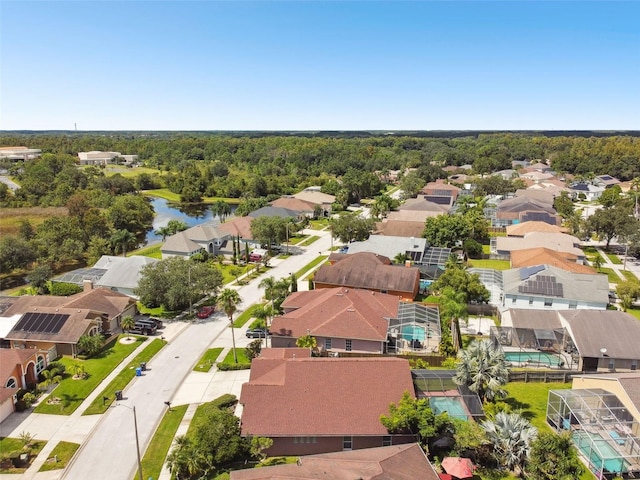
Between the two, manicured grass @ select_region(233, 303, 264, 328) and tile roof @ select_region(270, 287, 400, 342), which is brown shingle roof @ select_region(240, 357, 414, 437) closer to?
tile roof @ select_region(270, 287, 400, 342)

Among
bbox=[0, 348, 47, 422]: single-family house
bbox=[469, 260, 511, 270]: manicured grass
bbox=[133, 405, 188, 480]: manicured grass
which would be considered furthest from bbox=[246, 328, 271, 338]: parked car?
bbox=[469, 260, 511, 270]: manicured grass

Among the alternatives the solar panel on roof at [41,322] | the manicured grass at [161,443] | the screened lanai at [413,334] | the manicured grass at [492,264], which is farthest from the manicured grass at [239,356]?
the manicured grass at [492,264]

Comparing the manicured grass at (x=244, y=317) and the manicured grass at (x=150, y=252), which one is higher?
the manicured grass at (x=244, y=317)

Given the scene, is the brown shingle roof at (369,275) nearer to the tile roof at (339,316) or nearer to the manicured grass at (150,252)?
the tile roof at (339,316)

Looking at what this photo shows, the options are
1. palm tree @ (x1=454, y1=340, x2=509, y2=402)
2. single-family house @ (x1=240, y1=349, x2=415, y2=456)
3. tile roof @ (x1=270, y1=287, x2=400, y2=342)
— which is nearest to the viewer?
single-family house @ (x1=240, y1=349, x2=415, y2=456)

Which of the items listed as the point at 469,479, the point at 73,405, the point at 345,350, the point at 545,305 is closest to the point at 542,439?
the point at 469,479

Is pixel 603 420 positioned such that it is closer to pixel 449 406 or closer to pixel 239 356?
pixel 449 406

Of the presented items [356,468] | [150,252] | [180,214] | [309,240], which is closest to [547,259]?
[309,240]
